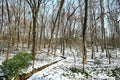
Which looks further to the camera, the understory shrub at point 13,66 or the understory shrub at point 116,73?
the understory shrub at point 116,73

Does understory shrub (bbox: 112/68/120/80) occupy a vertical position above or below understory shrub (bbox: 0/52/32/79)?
below

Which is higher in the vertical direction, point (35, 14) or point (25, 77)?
point (35, 14)

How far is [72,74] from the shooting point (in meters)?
14.6

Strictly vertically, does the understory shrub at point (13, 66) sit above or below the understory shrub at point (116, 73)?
above

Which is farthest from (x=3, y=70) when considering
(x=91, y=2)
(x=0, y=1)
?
(x=91, y=2)

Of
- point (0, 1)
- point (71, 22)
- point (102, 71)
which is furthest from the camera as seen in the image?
point (71, 22)

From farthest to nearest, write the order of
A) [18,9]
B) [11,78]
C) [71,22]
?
[71,22], [18,9], [11,78]

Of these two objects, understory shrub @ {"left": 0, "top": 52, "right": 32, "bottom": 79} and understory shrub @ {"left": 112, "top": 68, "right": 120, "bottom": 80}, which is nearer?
understory shrub @ {"left": 0, "top": 52, "right": 32, "bottom": 79}

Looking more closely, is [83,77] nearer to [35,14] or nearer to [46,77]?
[46,77]

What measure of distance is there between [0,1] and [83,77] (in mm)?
18822

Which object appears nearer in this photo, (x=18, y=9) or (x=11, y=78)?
(x=11, y=78)

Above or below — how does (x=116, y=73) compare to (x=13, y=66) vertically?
below

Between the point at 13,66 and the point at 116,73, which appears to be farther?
the point at 116,73

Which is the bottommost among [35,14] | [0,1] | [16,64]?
[16,64]
